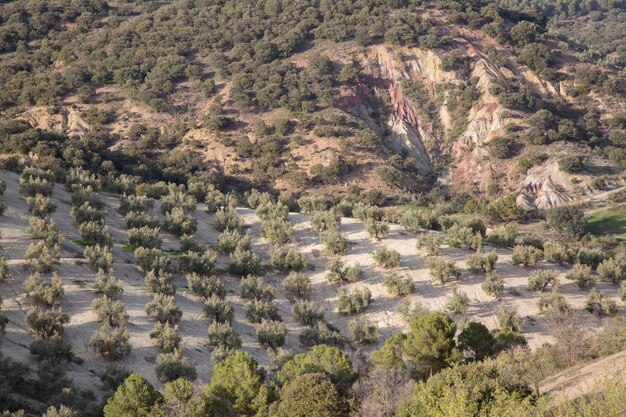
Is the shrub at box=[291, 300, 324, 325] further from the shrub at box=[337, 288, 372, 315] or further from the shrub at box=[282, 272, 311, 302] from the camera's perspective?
the shrub at box=[282, 272, 311, 302]

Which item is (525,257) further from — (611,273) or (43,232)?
(43,232)

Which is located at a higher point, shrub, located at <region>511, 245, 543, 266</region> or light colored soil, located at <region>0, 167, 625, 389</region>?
light colored soil, located at <region>0, 167, 625, 389</region>

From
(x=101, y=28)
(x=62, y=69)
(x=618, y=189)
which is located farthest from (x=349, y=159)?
(x=101, y=28)

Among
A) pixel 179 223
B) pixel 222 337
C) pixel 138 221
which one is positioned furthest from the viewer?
pixel 179 223

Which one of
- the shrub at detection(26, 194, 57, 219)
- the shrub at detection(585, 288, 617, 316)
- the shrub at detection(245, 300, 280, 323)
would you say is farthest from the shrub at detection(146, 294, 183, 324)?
the shrub at detection(585, 288, 617, 316)

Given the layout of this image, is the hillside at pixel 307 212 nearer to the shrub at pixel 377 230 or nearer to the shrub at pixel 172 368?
the shrub at pixel 172 368

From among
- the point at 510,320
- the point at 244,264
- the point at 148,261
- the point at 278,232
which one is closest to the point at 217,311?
the point at 148,261
